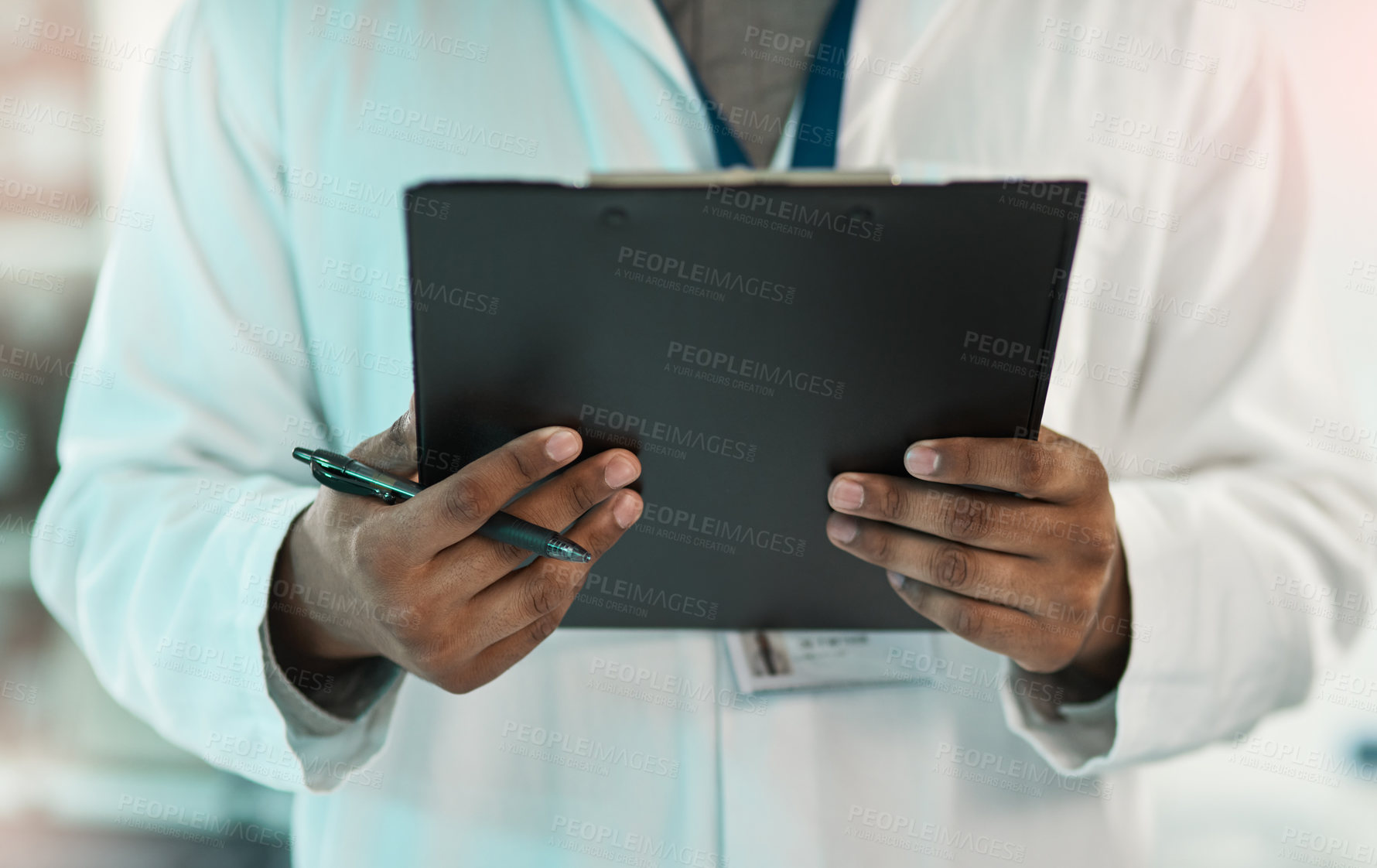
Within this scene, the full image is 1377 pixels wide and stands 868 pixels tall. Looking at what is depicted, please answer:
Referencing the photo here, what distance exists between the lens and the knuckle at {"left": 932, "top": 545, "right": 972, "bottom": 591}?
63 cm

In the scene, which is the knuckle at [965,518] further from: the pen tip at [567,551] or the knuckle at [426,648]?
the knuckle at [426,648]

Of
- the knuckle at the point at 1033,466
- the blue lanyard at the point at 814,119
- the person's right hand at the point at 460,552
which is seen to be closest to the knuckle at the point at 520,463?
the person's right hand at the point at 460,552

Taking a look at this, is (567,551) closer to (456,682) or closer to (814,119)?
(456,682)

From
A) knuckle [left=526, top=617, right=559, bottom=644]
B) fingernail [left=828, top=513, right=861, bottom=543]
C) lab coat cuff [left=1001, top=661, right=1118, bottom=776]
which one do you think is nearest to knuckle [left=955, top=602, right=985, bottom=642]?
fingernail [left=828, top=513, right=861, bottom=543]

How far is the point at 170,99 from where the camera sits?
894mm

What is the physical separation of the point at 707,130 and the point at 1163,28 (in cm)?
53

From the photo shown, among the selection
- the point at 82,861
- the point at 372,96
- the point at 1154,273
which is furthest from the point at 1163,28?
the point at 82,861

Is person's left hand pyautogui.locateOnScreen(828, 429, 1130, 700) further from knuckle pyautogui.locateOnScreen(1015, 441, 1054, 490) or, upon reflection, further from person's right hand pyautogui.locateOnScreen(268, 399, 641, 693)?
person's right hand pyautogui.locateOnScreen(268, 399, 641, 693)

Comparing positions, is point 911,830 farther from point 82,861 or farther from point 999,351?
point 82,861

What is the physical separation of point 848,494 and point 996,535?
0.11 metres

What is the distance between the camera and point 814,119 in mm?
878

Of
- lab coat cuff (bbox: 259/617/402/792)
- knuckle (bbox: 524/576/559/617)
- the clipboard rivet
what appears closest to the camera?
the clipboard rivet

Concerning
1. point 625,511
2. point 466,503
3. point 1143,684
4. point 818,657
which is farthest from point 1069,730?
point 466,503

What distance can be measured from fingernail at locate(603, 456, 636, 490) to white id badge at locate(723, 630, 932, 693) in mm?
306
